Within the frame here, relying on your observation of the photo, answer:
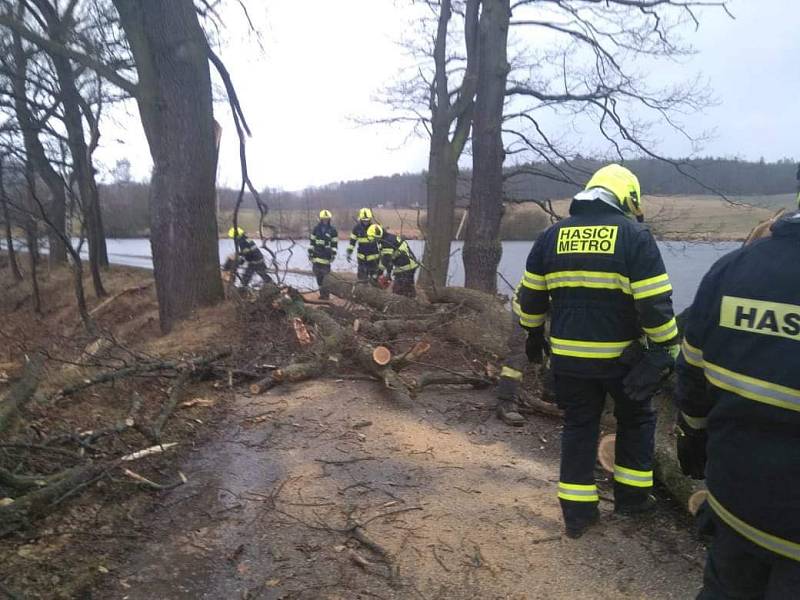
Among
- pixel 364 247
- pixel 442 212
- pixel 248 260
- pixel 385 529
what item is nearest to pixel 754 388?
A: pixel 385 529

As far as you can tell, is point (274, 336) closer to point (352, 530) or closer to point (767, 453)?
point (352, 530)

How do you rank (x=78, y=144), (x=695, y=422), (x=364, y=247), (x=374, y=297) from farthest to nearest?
(x=78, y=144) < (x=364, y=247) < (x=374, y=297) < (x=695, y=422)

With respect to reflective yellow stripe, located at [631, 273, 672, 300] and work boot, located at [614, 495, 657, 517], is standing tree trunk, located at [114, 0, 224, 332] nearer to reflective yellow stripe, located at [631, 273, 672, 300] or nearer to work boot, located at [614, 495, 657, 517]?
work boot, located at [614, 495, 657, 517]

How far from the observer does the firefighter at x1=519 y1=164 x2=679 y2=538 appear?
2.83 meters

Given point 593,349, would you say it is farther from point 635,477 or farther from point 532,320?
point 635,477

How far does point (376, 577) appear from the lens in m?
2.80

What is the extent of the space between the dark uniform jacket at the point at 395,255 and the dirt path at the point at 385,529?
6.50m

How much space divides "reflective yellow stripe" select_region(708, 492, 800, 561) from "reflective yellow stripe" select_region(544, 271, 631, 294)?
123cm

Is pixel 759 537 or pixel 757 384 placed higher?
pixel 757 384

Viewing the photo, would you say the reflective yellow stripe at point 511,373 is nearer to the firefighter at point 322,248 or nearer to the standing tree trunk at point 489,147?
the standing tree trunk at point 489,147

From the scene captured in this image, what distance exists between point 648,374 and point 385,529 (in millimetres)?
1595

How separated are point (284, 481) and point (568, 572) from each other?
72.0 inches

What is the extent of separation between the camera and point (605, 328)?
292 centimetres

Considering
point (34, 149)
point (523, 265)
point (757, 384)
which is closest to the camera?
point (757, 384)
